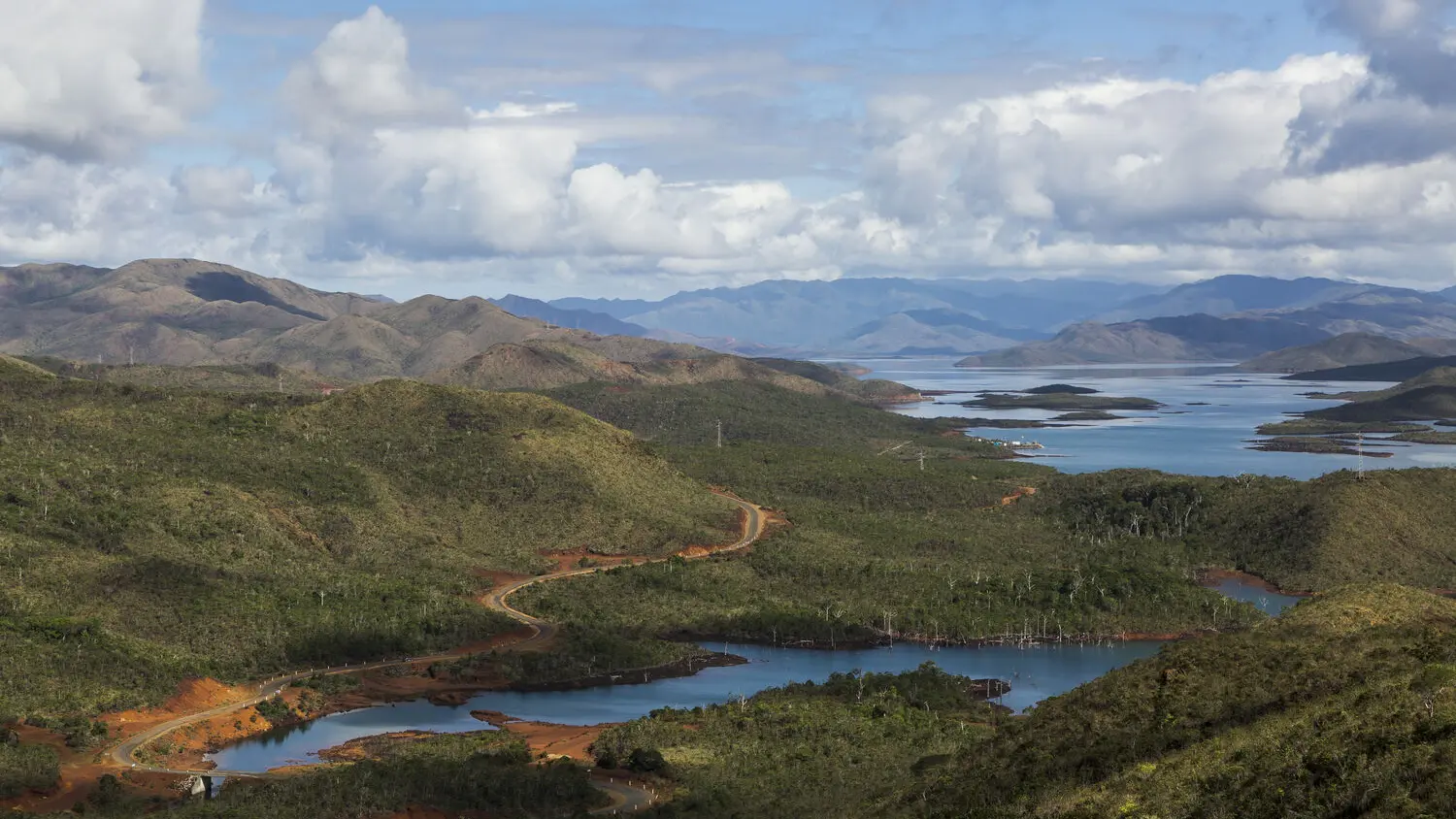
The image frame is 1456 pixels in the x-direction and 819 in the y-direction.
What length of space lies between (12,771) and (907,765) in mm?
50089

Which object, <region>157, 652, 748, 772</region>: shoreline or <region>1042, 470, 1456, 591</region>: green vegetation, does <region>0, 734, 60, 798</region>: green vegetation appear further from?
<region>1042, 470, 1456, 591</region>: green vegetation

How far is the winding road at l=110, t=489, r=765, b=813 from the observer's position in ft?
281

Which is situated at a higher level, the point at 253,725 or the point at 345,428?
the point at 345,428

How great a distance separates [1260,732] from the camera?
60.6 m

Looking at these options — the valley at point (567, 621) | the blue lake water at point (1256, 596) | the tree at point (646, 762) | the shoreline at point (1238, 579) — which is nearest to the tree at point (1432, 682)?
the valley at point (567, 621)

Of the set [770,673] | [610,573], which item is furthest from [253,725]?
[610,573]

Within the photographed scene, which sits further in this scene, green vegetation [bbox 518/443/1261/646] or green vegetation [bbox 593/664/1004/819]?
green vegetation [bbox 518/443/1261/646]

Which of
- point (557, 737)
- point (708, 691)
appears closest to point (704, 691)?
point (708, 691)

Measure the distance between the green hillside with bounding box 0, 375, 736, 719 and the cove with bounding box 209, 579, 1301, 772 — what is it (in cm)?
1232

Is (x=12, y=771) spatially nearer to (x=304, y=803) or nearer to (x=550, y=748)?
(x=304, y=803)

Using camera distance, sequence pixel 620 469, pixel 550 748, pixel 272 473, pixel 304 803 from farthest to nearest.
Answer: pixel 620 469
pixel 272 473
pixel 550 748
pixel 304 803

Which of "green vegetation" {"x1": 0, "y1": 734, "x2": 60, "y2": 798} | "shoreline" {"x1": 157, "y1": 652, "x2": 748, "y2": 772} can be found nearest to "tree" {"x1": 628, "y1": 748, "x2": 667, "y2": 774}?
"shoreline" {"x1": 157, "y1": 652, "x2": 748, "y2": 772}

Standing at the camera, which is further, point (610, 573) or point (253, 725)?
point (610, 573)

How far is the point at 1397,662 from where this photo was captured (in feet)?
219
